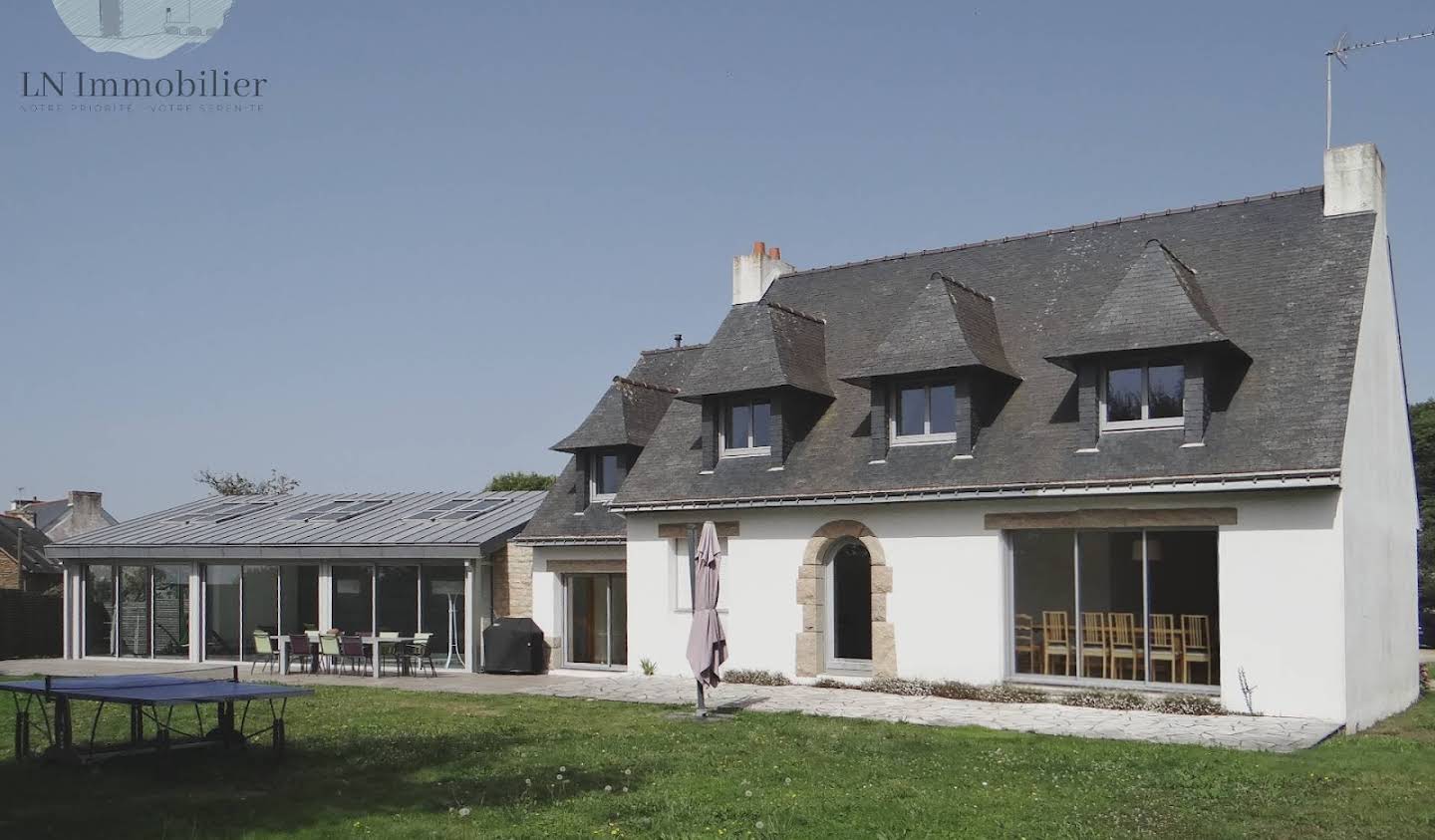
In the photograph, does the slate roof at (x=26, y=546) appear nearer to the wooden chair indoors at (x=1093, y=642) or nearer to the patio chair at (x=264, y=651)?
the patio chair at (x=264, y=651)

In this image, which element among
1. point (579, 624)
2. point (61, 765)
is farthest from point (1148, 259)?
point (61, 765)

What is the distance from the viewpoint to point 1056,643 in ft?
59.5

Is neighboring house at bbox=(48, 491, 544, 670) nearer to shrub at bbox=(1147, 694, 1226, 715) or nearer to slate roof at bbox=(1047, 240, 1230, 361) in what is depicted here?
slate roof at bbox=(1047, 240, 1230, 361)

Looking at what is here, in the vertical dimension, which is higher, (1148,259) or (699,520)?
(1148,259)

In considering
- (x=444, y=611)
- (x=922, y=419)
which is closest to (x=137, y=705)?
(x=922, y=419)

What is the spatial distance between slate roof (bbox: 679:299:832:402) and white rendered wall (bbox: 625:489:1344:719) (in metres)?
2.12

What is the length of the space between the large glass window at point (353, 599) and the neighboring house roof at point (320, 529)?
697 mm

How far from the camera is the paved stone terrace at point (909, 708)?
1465 cm

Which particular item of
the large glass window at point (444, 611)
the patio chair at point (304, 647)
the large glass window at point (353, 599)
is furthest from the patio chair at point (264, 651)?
→ the large glass window at point (444, 611)

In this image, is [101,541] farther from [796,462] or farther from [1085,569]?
[1085,569]

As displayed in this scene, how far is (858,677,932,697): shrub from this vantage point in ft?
61.6

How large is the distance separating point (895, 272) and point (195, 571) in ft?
51.6

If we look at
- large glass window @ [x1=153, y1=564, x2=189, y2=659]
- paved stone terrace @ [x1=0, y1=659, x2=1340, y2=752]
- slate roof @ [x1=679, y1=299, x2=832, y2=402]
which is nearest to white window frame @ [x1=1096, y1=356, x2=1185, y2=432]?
paved stone terrace @ [x1=0, y1=659, x2=1340, y2=752]

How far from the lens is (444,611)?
82.3ft
